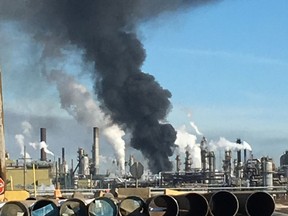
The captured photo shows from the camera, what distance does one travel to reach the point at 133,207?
17688 millimetres

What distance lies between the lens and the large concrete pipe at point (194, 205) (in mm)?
17772

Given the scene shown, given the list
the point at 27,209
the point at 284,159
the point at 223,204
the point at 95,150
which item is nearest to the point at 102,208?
the point at 27,209

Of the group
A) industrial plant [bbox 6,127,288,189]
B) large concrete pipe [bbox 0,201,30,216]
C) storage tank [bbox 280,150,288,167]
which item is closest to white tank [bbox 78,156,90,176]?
industrial plant [bbox 6,127,288,189]

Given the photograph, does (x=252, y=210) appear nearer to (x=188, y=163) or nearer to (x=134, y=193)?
(x=134, y=193)

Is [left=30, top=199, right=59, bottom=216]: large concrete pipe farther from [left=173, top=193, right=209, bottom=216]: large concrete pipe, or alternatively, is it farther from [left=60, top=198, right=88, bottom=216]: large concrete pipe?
[left=173, top=193, right=209, bottom=216]: large concrete pipe

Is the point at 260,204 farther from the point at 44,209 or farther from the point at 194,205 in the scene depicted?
the point at 44,209

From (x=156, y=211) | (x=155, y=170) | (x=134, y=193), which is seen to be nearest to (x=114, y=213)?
(x=156, y=211)

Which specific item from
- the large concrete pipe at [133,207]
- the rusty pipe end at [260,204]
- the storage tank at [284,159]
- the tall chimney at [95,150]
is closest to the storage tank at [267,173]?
the storage tank at [284,159]

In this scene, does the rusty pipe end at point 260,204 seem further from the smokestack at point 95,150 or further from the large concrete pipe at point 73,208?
the smokestack at point 95,150

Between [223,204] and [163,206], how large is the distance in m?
1.57

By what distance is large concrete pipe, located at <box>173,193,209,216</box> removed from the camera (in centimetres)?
1777

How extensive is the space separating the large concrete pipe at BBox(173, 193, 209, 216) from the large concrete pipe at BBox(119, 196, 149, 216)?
1175mm

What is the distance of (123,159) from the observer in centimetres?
12106

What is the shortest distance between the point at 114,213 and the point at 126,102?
10148 centimetres
